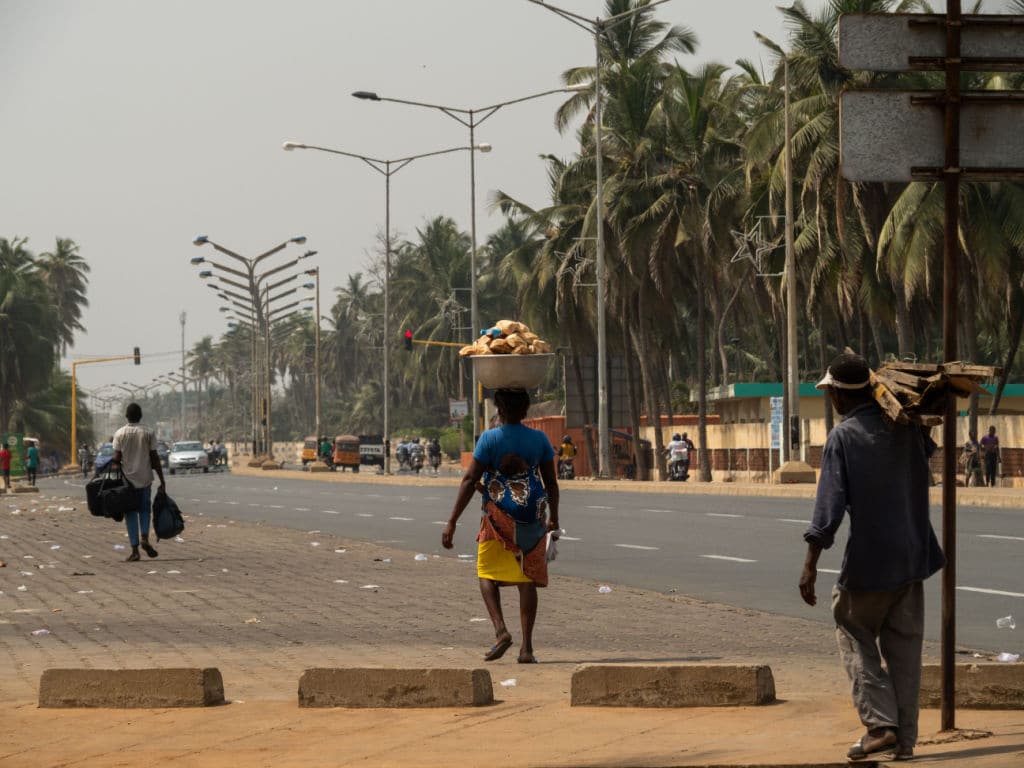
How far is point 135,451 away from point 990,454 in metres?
29.2

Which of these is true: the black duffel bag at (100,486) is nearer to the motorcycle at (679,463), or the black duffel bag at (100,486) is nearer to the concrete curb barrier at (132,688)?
the concrete curb barrier at (132,688)

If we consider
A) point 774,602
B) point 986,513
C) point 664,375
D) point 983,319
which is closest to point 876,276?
point 983,319

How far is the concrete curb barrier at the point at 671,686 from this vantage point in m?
8.80

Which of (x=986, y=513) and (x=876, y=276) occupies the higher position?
(x=876, y=276)

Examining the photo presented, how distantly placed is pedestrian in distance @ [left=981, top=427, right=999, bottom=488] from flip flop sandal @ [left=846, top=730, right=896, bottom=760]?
3860cm

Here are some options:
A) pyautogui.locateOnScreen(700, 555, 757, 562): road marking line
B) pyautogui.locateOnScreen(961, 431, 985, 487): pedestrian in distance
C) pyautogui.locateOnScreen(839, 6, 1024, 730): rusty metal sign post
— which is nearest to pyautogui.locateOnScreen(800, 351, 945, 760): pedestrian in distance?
pyautogui.locateOnScreen(839, 6, 1024, 730): rusty metal sign post

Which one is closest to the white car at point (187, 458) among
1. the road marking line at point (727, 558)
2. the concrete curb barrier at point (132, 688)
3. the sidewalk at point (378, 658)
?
the sidewalk at point (378, 658)

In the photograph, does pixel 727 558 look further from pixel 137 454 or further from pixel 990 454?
pixel 990 454

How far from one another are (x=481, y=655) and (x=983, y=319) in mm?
47222

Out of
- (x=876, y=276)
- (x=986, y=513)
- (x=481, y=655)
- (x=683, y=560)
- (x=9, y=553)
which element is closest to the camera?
(x=481, y=655)

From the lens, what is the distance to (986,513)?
29.6m

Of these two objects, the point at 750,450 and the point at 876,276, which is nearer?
the point at 876,276

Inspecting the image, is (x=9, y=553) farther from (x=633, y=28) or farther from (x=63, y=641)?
(x=633, y=28)

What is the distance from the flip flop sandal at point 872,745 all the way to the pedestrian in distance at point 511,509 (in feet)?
13.0
